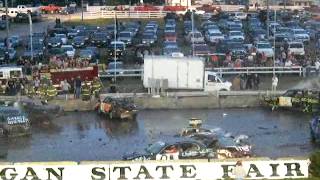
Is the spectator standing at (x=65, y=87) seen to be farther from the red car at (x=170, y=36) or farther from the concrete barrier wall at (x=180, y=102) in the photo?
the red car at (x=170, y=36)

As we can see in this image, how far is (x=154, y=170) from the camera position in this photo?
69.2 feet

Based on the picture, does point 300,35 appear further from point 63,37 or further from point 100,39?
point 63,37

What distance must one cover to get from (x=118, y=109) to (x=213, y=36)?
25993 mm

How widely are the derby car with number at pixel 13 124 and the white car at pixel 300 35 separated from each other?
2849cm

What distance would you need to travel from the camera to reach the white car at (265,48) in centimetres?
4838

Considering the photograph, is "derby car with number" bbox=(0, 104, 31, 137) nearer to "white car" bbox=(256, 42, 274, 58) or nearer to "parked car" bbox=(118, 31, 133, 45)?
"white car" bbox=(256, 42, 274, 58)

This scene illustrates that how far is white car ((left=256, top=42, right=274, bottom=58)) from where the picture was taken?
48375 millimetres

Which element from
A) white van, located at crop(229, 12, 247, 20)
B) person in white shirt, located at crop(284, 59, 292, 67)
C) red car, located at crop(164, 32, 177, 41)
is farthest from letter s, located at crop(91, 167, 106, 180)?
white van, located at crop(229, 12, 247, 20)

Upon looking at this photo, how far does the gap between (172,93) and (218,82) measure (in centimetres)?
266

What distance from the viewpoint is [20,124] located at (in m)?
30.2

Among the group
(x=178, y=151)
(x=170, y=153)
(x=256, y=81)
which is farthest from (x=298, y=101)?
(x=170, y=153)

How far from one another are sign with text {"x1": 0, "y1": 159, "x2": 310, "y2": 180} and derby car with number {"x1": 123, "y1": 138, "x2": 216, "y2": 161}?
203 cm

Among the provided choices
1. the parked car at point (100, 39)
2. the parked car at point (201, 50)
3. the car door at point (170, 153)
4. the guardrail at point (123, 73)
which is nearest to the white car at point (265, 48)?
the parked car at point (201, 50)

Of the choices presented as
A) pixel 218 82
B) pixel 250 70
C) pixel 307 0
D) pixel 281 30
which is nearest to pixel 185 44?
pixel 281 30
